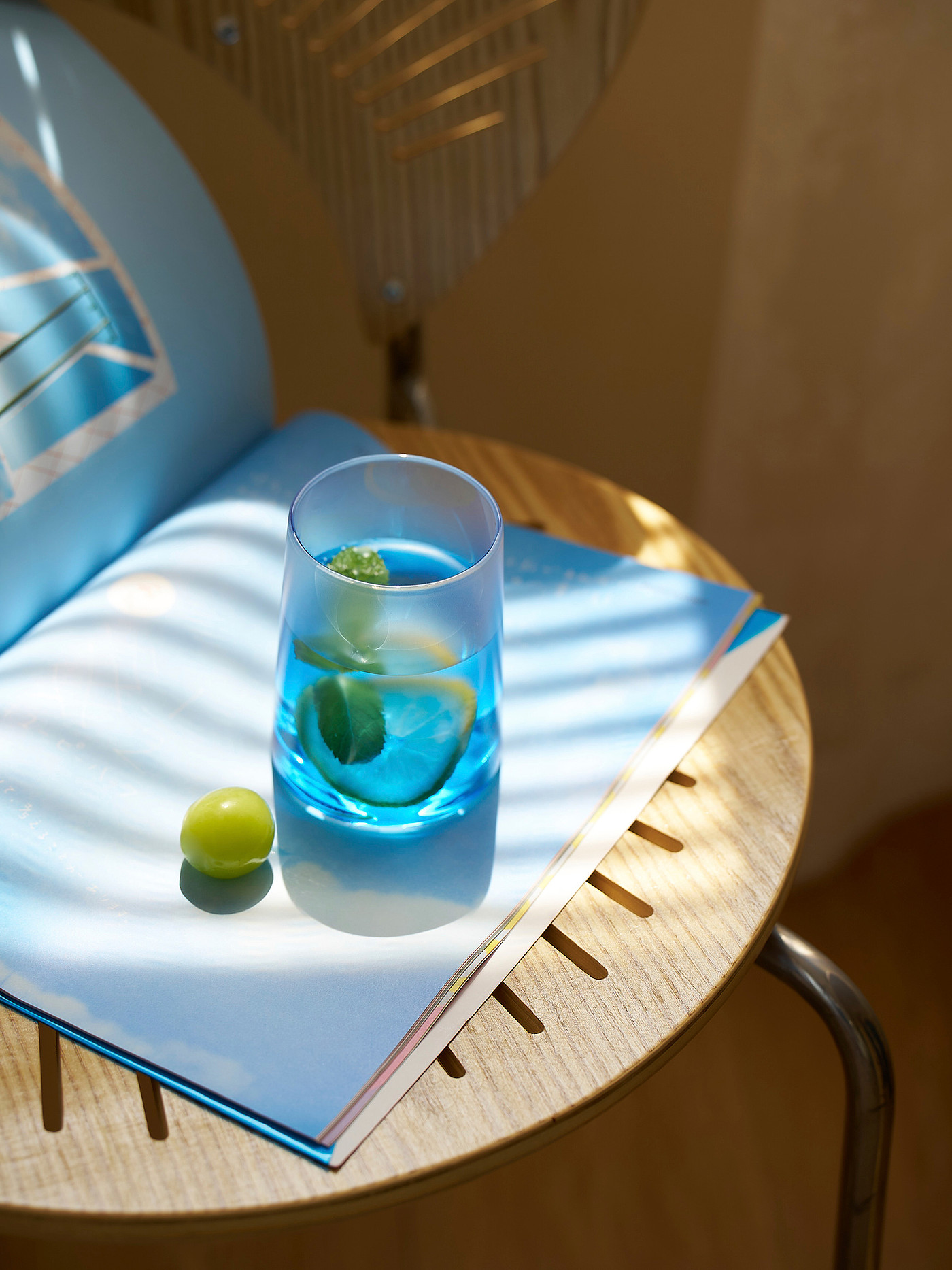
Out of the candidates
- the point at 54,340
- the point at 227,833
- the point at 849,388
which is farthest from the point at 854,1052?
the point at 849,388

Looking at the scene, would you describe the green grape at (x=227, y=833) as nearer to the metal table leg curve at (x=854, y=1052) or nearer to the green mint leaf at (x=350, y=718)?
the green mint leaf at (x=350, y=718)

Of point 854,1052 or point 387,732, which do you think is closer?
point 387,732

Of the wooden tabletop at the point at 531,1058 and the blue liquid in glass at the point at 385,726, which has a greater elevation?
the blue liquid in glass at the point at 385,726

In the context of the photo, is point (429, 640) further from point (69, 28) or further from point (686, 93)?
point (686, 93)

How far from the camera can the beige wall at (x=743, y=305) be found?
38.6 inches

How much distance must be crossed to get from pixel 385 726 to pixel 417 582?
9 centimetres

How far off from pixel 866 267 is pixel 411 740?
0.82 m

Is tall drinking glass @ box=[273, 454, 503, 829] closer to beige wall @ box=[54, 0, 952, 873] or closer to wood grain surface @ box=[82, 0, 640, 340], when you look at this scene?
wood grain surface @ box=[82, 0, 640, 340]

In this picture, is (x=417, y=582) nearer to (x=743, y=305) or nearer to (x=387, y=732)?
(x=387, y=732)

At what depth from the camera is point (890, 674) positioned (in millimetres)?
1342

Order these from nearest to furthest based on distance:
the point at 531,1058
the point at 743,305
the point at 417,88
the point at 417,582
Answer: the point at 531,1058 < the point at 417,582 < the point at 417,88 < the point at 743,305

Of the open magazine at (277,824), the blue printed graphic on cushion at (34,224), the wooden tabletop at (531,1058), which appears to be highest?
the blue printed graphic on cushion at (34,224)

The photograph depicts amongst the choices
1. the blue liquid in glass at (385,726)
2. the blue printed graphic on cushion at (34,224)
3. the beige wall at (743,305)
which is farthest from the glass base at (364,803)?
the beige wall at (743,305)

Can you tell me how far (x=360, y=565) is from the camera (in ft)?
1.61
